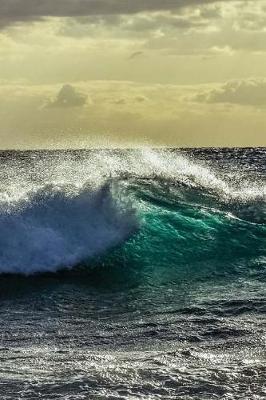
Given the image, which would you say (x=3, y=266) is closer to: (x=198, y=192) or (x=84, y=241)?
(x=84, y=241)

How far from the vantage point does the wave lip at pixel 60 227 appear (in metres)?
15.2

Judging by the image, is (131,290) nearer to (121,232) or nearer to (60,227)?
(121,232)

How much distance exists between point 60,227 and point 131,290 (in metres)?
3.77

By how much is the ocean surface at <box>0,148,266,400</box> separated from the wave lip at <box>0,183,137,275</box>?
1.1 inches

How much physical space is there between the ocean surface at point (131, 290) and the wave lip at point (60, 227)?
0.03m

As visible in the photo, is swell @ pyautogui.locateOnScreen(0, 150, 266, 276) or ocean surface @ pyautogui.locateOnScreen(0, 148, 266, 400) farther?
swell @ pyautogui.locateOnScreen(0, 150, 266, 276)

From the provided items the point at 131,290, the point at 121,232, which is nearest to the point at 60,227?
the point at 121,232

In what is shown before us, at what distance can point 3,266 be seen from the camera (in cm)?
1499

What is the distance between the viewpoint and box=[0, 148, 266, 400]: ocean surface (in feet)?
24.9

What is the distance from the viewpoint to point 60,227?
16.4 meters

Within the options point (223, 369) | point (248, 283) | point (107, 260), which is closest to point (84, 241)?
point (107, 260)

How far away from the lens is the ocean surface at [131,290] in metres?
7.59

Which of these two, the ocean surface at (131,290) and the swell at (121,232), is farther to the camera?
the swell at (121,232)

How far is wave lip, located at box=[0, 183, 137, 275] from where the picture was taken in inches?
599
